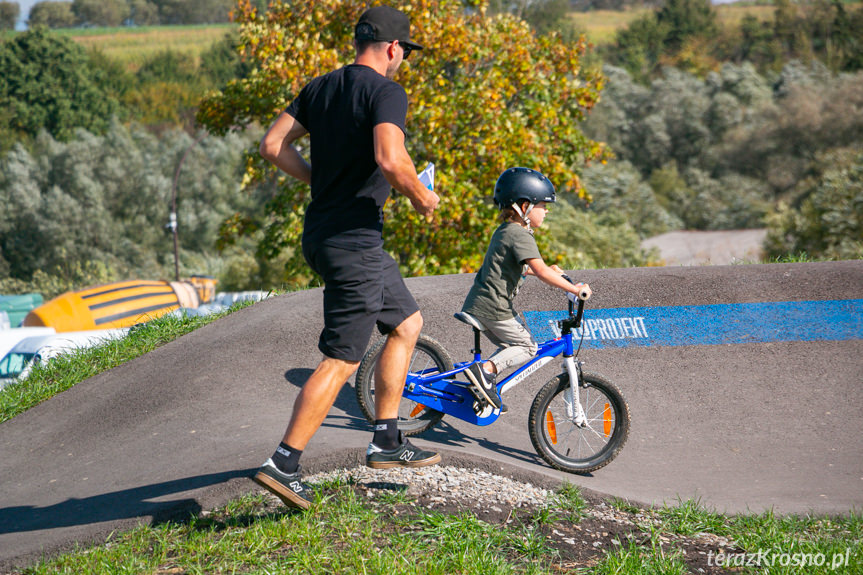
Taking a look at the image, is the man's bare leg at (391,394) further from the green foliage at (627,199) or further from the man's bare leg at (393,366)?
the green foliage at (627,199)

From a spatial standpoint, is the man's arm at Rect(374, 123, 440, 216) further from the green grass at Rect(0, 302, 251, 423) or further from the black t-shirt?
the green grass at Rect(0, 302, 251, 423)

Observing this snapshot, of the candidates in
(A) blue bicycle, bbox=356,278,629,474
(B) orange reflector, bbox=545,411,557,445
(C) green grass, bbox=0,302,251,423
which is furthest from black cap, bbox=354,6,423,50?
(C) green grass, bbox=0,302,251,423

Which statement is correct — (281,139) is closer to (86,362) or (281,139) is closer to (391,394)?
(391,394)

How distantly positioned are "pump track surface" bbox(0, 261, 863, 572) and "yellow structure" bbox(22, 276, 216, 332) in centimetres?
1478

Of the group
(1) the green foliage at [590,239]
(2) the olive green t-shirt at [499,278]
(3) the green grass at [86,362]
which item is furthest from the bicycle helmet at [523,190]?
(1) the green foliage at [590,239]

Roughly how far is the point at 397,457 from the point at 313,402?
61cm

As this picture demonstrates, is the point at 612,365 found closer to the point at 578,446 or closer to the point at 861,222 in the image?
the point at 578,446

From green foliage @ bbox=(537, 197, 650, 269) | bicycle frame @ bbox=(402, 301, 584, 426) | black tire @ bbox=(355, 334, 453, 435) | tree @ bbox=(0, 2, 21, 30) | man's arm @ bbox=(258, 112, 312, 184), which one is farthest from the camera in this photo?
tree @ bbox=(0, 2, 21, 30)

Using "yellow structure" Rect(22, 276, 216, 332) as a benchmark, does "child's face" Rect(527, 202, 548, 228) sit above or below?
above

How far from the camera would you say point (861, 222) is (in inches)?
789

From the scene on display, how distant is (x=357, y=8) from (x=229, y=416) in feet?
32.5

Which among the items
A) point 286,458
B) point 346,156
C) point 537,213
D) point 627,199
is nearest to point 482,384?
point 537,213

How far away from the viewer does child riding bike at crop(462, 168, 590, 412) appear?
198 inches

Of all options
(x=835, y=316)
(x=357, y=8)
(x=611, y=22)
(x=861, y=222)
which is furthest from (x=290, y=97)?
(x=611, y=22)
